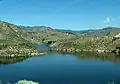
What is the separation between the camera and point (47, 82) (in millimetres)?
133250

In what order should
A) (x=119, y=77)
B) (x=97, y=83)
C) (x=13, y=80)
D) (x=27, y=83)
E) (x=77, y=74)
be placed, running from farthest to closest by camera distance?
(x=77, y=74) → (x=119, y=77) → (x=13, y=80) → (x=97, y=83) → (x=27, y=83)

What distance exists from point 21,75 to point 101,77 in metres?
45.3

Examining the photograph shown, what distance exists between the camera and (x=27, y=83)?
92.2 metres

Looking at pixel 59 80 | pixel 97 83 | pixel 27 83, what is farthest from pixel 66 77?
pixel 27 83

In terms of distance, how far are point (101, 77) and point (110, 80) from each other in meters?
9.88

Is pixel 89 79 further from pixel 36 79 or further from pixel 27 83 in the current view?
pixel 27 83

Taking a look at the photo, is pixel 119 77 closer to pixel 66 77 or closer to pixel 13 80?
pixel 66 77

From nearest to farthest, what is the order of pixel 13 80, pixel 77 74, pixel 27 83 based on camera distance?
pixel 27 83
pixel 13 80
pixel 77 74

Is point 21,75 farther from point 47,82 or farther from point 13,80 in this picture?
point 47,82

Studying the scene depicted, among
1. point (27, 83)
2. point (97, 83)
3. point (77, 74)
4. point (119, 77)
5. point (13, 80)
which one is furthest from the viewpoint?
point (77, 74)

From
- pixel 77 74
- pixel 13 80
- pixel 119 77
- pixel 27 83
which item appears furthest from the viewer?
pixel 77 74

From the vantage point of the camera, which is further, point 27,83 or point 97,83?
point 97,83

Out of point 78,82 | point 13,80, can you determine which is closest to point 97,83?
point 78,82

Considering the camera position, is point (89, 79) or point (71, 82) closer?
point (71, 82)
